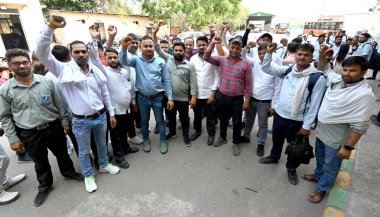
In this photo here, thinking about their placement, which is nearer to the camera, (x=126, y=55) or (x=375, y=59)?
(x=126, y=55)

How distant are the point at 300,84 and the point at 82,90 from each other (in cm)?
278

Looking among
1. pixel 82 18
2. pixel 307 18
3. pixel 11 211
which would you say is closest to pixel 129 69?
pixel 11 211

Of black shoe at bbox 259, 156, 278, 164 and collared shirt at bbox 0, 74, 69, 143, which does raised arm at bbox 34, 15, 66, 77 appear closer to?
collared shirt at bbox 0, 74, 69, 143

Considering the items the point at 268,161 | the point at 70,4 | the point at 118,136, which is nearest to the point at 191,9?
the point at 70,4

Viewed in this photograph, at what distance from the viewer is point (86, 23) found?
17500 mm

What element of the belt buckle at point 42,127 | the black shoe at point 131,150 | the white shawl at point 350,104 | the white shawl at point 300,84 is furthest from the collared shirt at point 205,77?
the belt buckle at point 42,127

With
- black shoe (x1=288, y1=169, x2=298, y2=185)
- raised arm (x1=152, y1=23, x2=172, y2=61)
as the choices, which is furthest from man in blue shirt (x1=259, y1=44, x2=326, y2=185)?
raised arm (x1=152, y1=23, x2=172, y2=61)

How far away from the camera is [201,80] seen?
12.9 feet

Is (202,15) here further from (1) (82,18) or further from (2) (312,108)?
(2) (312,108)

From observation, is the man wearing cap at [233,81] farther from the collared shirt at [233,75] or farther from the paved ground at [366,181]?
the paved ground at [366,181]

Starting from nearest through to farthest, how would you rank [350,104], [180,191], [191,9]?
[350,104] < [180,191] < [191,9]

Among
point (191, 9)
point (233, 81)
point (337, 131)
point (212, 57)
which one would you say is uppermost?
point (191, 9)

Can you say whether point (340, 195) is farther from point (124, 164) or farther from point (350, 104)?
point (124, 164)

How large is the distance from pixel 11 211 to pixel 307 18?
3135 centimetres
